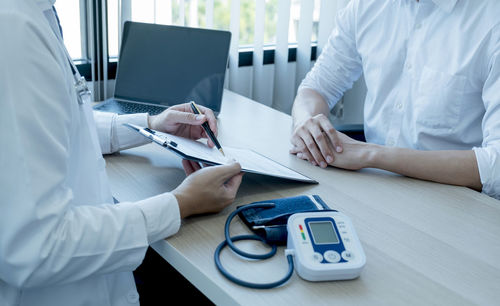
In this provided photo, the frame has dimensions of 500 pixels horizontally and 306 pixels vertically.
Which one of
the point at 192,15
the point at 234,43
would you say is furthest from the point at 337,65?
the point at 192,15

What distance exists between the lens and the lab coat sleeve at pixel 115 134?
1240mm

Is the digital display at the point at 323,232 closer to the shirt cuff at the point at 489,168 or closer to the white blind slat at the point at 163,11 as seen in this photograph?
the shirt cuff at the point at 489,168

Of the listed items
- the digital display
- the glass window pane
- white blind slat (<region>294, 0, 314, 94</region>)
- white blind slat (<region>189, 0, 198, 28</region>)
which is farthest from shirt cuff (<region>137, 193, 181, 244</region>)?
white blind slat (<region>294, 0, 314, 94</region>)

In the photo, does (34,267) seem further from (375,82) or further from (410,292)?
(375,82)

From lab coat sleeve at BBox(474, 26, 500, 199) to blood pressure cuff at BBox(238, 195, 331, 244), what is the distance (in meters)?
0.44

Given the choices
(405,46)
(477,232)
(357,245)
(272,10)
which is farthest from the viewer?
(272,10)

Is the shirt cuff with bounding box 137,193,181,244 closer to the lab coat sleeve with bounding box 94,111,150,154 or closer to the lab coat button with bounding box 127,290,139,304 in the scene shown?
the lab coat button with bounding box 127,290,139,304

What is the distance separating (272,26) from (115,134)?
3.95 ft

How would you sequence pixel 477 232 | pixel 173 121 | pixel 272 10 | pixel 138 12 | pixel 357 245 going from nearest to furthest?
pixel 357 245 → pixel 477 232 → pixel 173 121 → pixel 138 12 → pixel 272 10

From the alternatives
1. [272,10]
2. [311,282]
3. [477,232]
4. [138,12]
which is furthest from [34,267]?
[272,10]

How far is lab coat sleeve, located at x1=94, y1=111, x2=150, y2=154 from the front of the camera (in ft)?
4.07

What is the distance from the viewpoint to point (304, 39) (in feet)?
7.64

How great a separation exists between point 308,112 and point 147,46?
0.56m

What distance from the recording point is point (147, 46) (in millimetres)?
1628
